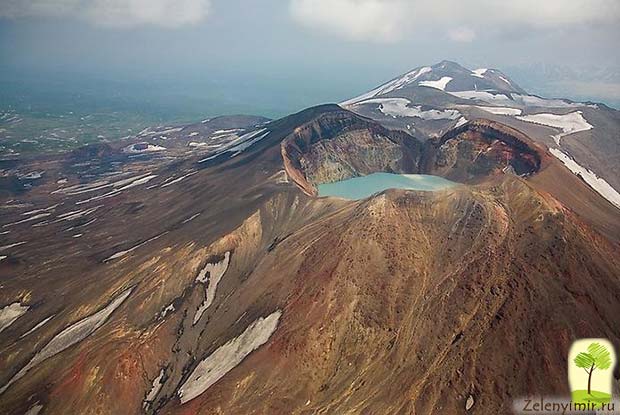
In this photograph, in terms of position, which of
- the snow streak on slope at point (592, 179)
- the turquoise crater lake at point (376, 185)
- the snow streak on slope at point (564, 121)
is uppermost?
the turquoise crater lake at point (376, 185)

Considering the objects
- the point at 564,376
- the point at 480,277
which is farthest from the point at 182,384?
the point at 564,376

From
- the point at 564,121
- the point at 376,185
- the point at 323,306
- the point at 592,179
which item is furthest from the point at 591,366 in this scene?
the point at 564,121

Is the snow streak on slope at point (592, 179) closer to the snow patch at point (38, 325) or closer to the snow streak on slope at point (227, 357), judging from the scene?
the snow streak on slope at point (227, 357)

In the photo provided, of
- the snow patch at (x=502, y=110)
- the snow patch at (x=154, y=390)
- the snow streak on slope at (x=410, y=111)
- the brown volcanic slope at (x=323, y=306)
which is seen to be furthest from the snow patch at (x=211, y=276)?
the snow patch at (x=502, y=110)

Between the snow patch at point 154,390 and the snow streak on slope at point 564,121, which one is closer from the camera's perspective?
the snow patch at point 154,390

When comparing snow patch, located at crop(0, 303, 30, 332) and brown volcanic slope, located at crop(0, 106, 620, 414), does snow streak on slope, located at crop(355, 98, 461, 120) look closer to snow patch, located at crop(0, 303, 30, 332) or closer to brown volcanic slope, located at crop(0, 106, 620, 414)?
brown volcanic slope, located at crop(0, 106, 620, 414)

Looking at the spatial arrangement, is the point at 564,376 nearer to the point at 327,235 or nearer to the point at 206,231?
the point at 327,235

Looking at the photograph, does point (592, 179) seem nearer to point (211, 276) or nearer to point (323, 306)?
point (323, 306)

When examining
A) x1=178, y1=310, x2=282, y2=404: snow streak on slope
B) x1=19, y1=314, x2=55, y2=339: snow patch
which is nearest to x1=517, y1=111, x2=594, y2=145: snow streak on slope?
x1=178, y1=310, x2=282, y2=404: snow streak on slope
